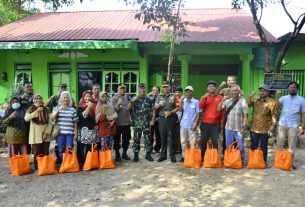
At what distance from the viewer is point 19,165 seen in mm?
5973

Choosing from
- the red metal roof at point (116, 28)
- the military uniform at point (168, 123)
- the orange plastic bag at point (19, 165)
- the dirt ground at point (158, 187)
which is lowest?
the dirt ground at point (158, 187)

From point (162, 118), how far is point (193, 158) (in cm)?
102

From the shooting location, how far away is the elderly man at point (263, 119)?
244 inches

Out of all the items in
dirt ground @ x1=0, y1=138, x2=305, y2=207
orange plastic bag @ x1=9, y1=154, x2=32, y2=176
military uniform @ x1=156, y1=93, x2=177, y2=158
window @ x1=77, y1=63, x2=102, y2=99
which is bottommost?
dirt ground @ x1=0, y1=138, x2=305, y2=207

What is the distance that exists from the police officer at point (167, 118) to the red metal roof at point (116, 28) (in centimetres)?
420

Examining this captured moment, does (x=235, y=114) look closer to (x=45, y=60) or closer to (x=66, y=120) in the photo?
(x=66, y=120)

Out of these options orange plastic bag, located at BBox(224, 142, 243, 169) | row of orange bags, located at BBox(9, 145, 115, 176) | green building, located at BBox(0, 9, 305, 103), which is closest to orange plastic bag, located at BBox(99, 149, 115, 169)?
row of orange bags, located at BBox(9, 145, 115, 176)

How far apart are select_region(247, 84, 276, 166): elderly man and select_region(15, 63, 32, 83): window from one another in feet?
28.0

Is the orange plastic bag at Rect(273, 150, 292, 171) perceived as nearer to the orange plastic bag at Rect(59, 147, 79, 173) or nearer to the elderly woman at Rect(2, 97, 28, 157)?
the orange plastic bag at Rect(59, 147, 79, 173)

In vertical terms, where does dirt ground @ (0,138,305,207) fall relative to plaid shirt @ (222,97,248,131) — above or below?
below

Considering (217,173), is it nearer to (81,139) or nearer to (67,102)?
(81,139)

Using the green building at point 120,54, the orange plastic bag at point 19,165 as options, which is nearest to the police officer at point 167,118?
the orange plastic bag at point 19,165

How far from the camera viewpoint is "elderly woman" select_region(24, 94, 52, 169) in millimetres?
6102

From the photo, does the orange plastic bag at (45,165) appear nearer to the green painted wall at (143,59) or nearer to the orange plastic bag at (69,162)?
the orange plastic bag at (69,162)
